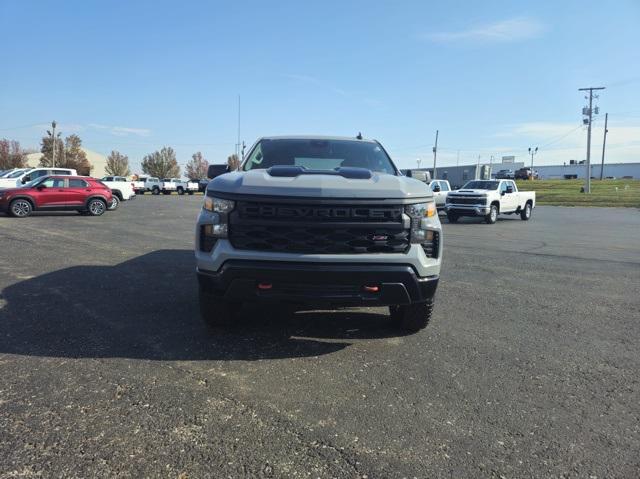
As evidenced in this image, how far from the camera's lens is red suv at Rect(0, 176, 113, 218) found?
18609 mm

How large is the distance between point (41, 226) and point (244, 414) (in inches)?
580

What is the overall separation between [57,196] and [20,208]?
1.41 m

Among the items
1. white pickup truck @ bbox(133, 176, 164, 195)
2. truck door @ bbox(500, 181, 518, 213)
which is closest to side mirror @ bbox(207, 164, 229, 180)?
truck door @ bbox(500, 181, 518, 213)

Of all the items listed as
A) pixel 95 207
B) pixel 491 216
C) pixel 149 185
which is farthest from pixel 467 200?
pixel 149 185

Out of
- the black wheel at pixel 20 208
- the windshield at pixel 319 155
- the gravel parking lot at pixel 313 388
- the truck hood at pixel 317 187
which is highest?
the windshield at pixel 319 155

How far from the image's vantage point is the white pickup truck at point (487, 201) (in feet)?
70.3

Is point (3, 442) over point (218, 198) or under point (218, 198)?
under

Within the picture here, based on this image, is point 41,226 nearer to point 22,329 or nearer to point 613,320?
A: point 22,329

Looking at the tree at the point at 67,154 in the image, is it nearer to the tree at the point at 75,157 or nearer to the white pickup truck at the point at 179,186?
the tree at the point at 75,157

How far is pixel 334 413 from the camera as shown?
10.3 ft

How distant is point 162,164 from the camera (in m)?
99.0

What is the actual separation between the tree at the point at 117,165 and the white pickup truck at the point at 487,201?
8569 cm

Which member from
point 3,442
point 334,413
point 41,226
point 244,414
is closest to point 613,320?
point 334,413

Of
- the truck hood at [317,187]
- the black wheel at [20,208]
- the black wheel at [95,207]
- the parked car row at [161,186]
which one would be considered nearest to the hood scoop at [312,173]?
the truck hood at [317,187]
